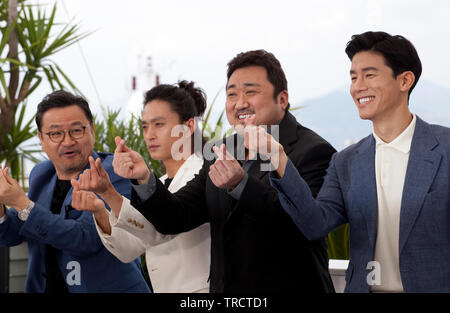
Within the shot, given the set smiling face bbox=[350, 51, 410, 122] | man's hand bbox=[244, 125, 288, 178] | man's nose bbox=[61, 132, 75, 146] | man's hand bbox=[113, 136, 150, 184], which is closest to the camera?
man's hand bbox=[244, 125, 288, 178]

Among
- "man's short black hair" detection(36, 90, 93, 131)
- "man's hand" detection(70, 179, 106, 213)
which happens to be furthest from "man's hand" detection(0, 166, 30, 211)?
"man's short black hair" detection(36, 90, 93, 131)

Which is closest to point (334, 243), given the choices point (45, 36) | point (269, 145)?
point (269, 145)

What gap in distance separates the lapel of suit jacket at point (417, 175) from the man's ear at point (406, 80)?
0.37 feet

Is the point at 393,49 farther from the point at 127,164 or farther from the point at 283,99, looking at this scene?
the point at 127,164

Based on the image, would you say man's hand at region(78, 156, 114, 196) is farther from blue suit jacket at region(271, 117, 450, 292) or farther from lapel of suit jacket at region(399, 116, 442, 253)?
lapel of suit jacket at region(399, 116, 442, 253)

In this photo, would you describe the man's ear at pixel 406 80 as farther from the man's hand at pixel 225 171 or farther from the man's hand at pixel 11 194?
the man's hand at pixel 11 194

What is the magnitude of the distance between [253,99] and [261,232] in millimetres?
413

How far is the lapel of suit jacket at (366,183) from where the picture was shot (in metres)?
1.41

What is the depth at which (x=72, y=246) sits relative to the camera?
1.82 meters

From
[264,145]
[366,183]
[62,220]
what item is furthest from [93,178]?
[366,183]

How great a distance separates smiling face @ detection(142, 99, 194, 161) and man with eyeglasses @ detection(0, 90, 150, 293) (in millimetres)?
165

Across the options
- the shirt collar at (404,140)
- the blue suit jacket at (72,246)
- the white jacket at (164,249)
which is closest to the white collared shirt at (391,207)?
the shirt collar at (404,140)

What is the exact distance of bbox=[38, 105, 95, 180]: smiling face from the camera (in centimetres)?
201
